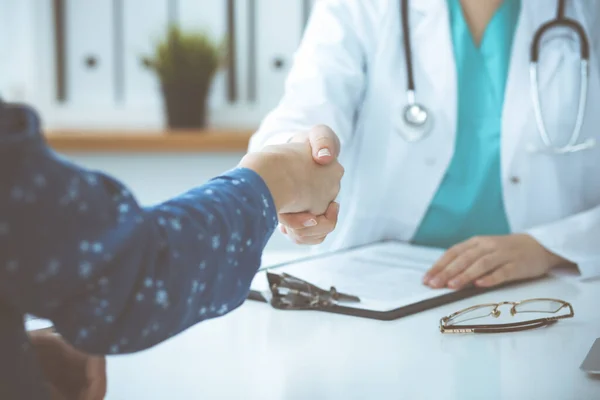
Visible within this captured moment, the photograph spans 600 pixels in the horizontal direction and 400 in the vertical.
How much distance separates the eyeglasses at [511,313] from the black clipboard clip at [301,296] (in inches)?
5.2

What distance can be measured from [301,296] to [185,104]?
1.66 metres

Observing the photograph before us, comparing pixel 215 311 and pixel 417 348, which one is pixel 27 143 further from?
pixel 417 348

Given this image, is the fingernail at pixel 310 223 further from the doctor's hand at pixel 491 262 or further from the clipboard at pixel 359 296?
the doctor's hand at pixel 491 262

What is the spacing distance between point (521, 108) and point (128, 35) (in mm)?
1552

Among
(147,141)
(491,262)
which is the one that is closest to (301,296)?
(491,262)

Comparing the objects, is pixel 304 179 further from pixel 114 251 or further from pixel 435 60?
pixel 435 60

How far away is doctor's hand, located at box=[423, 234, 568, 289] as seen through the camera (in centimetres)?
109

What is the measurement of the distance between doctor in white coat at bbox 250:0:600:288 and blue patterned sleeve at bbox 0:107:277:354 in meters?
0.81

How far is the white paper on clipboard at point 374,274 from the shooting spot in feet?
3.33

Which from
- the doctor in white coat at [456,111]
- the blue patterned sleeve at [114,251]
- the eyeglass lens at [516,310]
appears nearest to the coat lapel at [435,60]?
the doctor in white coat at [456,111]

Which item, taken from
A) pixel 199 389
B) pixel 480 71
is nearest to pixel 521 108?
pixel 480 71

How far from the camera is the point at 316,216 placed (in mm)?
1021

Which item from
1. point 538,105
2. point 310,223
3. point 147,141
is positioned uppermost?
point 538,105

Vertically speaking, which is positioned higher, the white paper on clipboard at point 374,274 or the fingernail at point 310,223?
the fingernail at point 310,223
